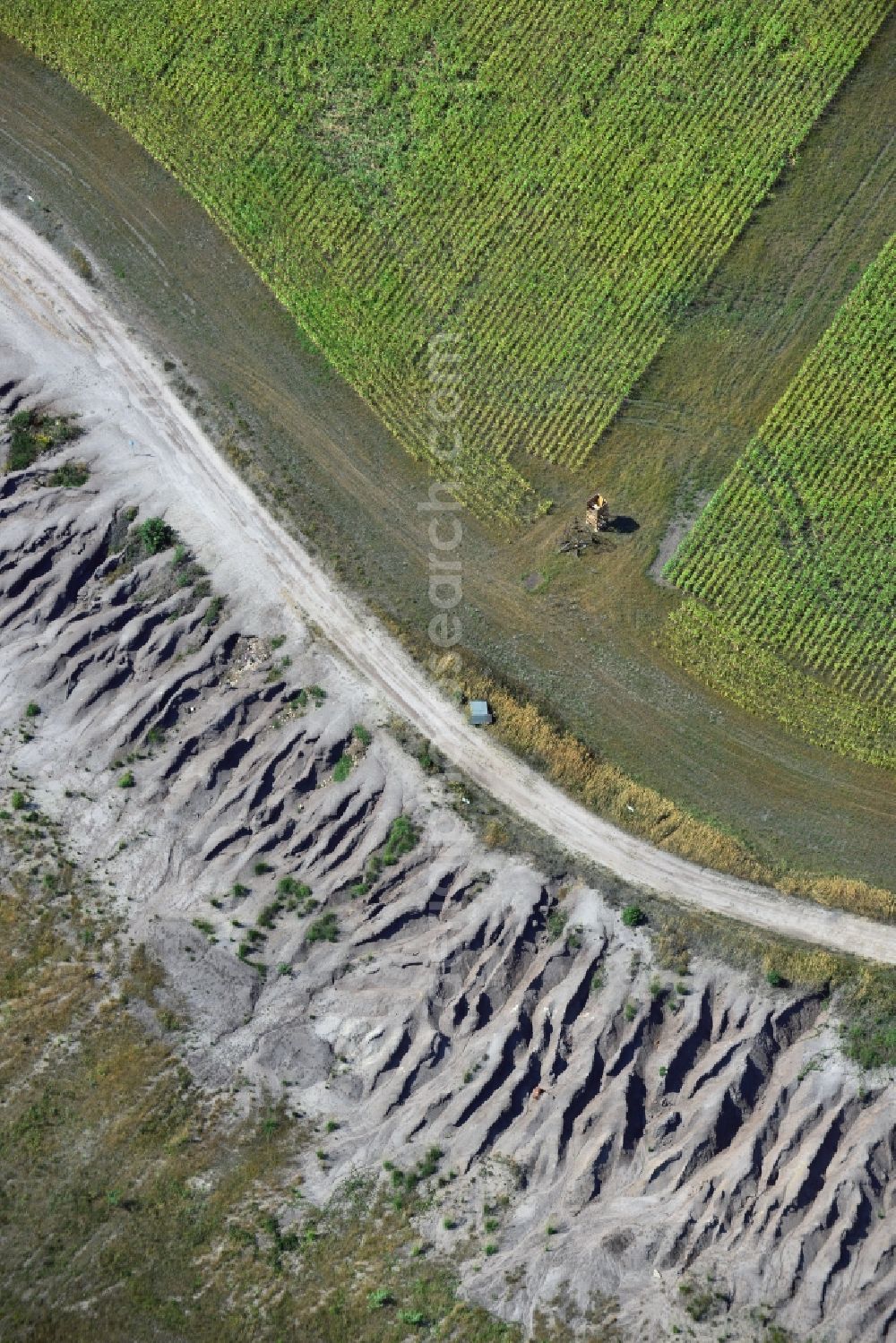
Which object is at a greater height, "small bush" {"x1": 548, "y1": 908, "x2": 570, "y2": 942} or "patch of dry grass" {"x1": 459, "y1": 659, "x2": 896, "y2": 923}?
"patch of dry grass" {"x1": 459, "y1": 659, "x2": 896, "y2": 923}

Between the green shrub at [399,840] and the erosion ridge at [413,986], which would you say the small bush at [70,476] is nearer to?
the erosion ridge at [413,986]

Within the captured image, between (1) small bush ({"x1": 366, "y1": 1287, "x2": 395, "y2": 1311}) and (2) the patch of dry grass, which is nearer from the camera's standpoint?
(1) small bush ({"x1": 366, "y1": 1287, "x2": 395, "y2": 1311})

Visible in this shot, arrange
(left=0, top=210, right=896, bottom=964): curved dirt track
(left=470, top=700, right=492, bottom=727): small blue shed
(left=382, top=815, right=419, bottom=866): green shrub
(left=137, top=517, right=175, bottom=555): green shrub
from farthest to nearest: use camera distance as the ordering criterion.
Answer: (left=137, top=517, right=175, bottom=555): green shrub
(left=470, top=700, right=492, bottom=727): small blue shed
(left=0, top=210, right=896, bottom=964): curved dirt track
(left=382, top=815, right=419, bottom=866): green shrub

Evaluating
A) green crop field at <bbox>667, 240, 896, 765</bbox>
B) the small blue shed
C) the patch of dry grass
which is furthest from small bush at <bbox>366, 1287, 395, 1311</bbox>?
green crop field at <bbox>667, 240, 896, 765</bbox>

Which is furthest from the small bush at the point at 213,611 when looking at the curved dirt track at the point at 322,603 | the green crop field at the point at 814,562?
the green crop field at the point at 814,562

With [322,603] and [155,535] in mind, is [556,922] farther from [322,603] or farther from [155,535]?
[155,535]

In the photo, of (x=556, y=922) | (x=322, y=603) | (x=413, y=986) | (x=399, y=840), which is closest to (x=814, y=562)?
(x=556, y=922)

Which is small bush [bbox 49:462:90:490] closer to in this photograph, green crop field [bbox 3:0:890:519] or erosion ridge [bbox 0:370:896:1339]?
erosion ridge [bbox 0:370:896:1339]
